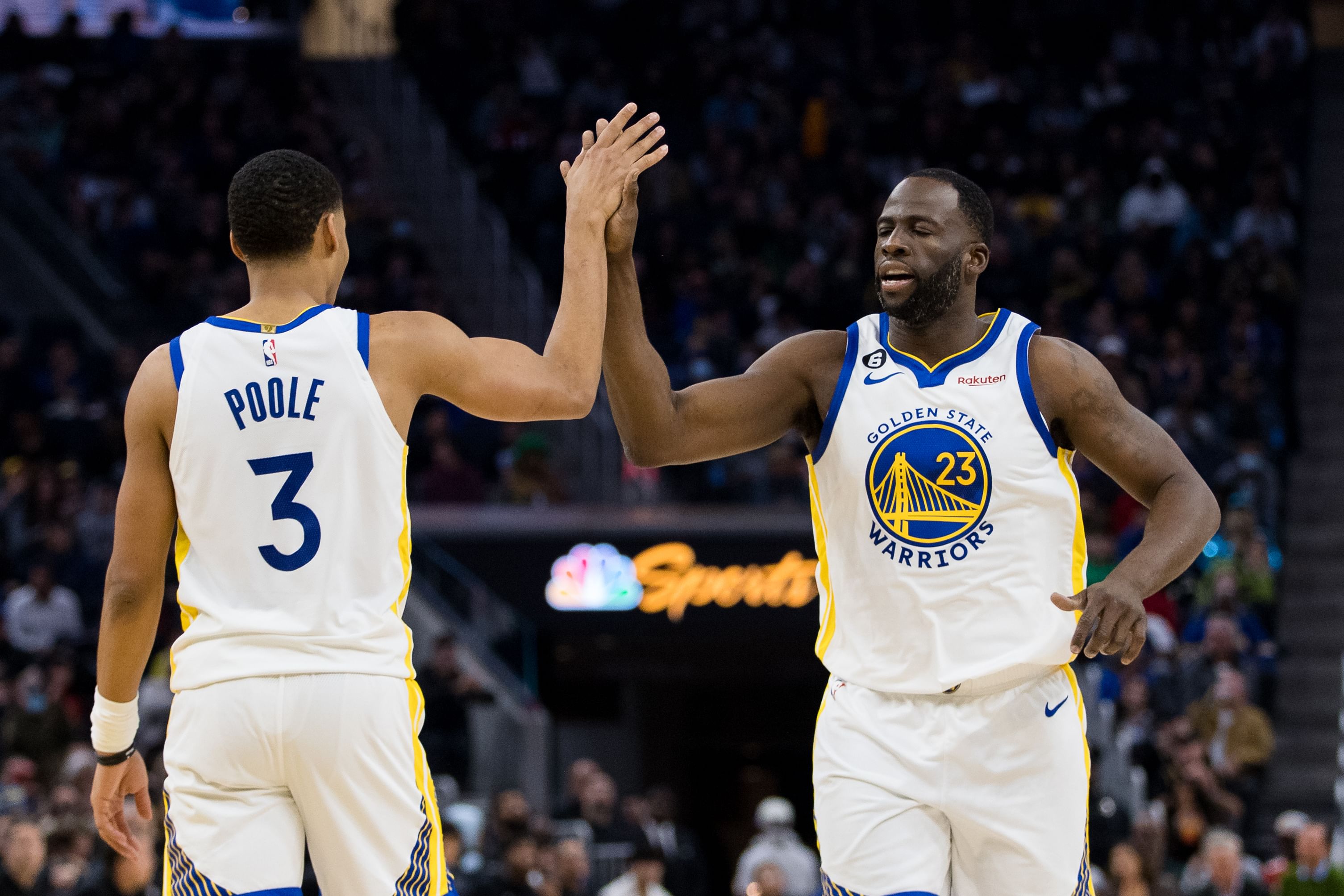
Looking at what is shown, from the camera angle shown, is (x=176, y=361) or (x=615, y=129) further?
(x=615, y=129)

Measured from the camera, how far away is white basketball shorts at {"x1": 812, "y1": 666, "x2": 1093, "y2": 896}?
4.36 meters

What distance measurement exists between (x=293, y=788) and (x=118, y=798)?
0.68m

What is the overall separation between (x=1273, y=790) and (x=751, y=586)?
174 inches

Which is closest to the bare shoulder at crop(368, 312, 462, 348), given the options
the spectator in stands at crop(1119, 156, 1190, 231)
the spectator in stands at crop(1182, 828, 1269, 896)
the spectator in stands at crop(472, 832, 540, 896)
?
the spectator in stands at crop(472, 832, 540, 896)

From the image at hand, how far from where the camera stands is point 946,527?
4.52 metres

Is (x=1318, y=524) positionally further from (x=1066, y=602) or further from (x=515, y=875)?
(x=1066, y=602)

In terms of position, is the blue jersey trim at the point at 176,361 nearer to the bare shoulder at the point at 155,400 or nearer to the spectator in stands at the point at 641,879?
the bare shoulder at the point at 155,400

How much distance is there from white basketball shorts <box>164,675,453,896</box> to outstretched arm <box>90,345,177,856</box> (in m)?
0.28

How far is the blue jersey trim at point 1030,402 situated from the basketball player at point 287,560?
131 cm

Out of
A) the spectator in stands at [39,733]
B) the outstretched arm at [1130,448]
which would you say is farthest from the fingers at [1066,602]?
the spectator in stands at [39,733]

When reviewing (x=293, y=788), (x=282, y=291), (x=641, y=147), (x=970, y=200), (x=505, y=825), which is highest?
(x=641, y=147)

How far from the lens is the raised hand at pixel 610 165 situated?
4.64 meters

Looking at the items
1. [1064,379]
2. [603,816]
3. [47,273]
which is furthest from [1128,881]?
[47,273]

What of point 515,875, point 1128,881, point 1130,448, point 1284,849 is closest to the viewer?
point 1130,448
